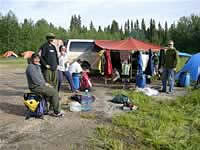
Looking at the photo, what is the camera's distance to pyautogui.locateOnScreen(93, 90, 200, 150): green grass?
5.28 metres

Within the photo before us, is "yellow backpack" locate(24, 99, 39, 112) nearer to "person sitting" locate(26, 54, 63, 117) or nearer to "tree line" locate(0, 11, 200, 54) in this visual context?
"person sitting" locate(26, 54, 63, 117)

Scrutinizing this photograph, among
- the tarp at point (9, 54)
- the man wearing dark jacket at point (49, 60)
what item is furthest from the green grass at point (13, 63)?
the man wearing dark jacket at point (49, 60)

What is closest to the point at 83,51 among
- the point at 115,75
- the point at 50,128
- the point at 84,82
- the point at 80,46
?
the point at 80,46

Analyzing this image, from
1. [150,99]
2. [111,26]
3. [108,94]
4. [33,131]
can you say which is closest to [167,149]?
[33,131]

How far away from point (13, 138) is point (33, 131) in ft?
1.59

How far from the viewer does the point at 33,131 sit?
19.6ft

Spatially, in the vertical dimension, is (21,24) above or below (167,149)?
above

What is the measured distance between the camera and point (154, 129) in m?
6.02

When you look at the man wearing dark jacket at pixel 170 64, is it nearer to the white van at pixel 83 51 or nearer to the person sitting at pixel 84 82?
the person sitting at pixel 84 82

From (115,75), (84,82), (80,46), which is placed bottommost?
(84,82)

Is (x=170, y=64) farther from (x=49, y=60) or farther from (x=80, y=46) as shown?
(x=80, y=46)

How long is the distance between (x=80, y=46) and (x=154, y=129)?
9896 millimetres

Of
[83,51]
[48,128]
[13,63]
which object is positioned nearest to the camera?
[48,128]

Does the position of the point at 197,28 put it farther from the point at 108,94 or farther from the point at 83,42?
the point at 108,94
